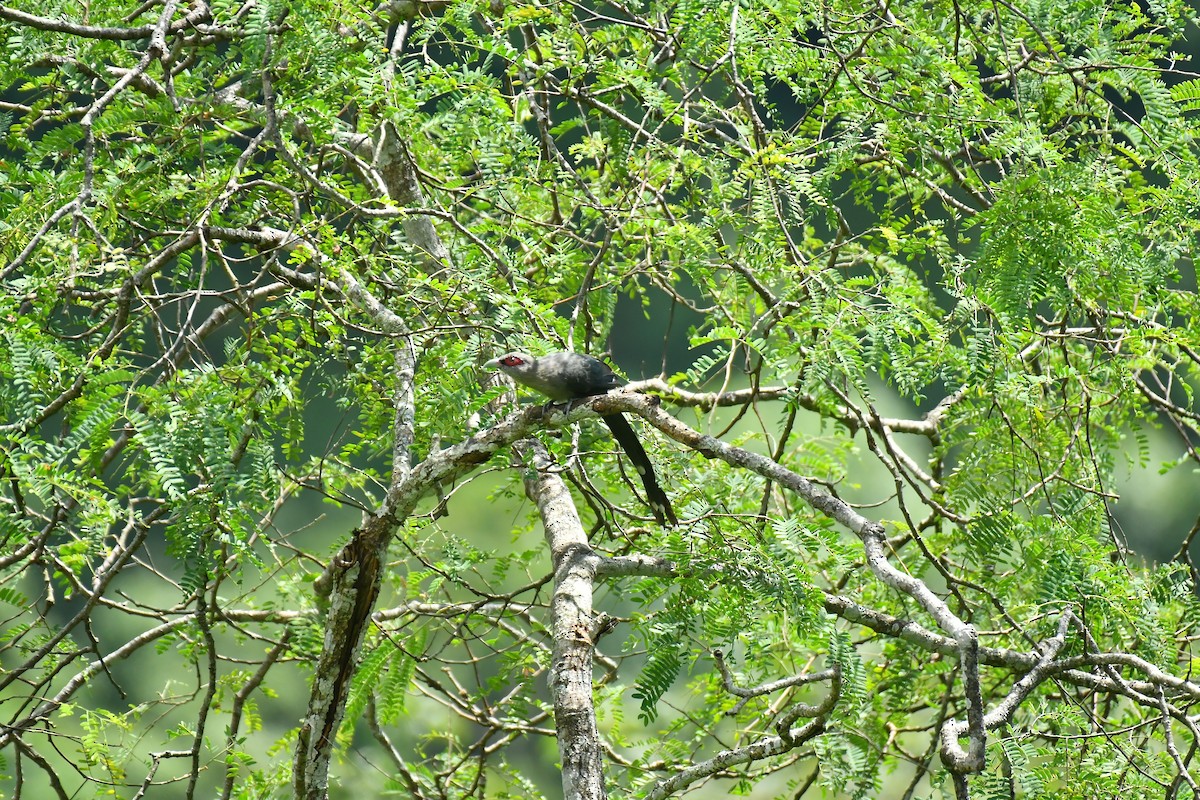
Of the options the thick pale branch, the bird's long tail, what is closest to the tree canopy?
the thick pale branch

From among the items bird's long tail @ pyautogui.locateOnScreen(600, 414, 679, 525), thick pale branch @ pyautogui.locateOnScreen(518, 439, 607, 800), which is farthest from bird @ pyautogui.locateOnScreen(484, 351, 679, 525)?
A: thick pale branch @ pyautogui.locateOnScreen(518, 439, 607, 800)

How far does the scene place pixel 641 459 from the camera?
3.21m

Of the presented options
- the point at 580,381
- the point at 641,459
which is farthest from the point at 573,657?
the point at 580,381

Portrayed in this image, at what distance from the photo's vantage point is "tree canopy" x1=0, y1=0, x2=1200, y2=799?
2525mm

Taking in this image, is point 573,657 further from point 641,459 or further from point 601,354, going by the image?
point 601,354

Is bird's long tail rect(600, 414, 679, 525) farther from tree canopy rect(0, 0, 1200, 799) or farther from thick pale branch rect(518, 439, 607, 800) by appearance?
thick pale branch rect(518, 439, 607, 800)

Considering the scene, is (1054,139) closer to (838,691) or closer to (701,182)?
(701,182)

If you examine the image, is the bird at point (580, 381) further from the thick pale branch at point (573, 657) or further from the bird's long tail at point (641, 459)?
the thick pale branch at point (573, 657)

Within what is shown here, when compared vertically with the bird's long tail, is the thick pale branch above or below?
below

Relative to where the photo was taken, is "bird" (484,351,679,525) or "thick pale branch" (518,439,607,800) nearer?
"thick pale branch" (518,439,607,800)

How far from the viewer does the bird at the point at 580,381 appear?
3154mm

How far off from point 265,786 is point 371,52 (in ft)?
7.95

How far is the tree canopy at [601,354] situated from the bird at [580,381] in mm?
85

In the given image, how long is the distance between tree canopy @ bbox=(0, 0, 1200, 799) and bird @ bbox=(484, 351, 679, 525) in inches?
3.4
